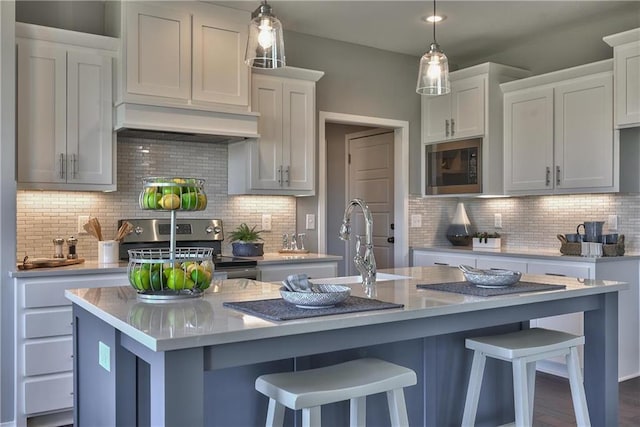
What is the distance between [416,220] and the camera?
536 cm

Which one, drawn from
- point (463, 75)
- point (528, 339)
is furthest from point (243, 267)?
point (463, 75)

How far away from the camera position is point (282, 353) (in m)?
1.64

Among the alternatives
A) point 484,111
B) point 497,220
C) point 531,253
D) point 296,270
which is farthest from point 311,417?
point 497,220

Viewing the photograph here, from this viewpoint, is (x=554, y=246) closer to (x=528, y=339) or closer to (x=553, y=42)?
(x=553, y=42)

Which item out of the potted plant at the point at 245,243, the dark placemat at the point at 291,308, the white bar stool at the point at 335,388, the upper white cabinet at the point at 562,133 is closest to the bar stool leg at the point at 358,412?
the white bar stool at the point at 335,388

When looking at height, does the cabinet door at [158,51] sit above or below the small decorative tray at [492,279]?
above

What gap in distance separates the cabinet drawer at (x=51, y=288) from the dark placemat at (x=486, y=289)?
1954 millimetres

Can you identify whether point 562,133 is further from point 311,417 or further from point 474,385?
point 311,417

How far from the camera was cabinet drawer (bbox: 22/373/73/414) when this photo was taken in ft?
10.3

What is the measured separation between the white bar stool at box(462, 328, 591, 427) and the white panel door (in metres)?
3.28

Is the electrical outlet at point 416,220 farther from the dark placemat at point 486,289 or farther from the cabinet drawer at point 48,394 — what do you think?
the cabinet drawer at point 48,394

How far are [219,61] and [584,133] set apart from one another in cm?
268

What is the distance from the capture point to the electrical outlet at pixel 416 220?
17.5ft

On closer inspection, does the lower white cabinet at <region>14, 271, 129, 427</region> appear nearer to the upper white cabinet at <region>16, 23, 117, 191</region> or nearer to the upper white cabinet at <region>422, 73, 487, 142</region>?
the upper white cabinet at <region>16, 23, 117, 191</region>
